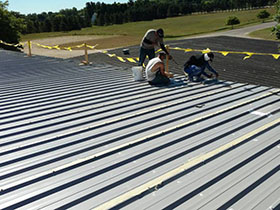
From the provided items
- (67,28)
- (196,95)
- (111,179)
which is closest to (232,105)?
(196,95)

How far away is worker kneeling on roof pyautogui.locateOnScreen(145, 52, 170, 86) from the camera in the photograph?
803 cm

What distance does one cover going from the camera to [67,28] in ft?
281

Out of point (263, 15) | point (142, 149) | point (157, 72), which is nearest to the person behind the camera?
point (142, 149)

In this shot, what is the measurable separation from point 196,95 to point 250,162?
354cm

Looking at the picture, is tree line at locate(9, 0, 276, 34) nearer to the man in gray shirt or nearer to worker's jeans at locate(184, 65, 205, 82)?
the man in gray shirt

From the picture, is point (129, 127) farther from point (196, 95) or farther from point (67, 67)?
point (67, 67)

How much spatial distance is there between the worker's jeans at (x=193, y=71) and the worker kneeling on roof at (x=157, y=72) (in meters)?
0.92

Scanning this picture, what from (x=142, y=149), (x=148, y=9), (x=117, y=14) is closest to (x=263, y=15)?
(x=148, y=9)

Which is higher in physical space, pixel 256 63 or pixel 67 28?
pixel 67 28

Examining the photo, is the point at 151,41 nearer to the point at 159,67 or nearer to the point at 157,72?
the point at 157,72

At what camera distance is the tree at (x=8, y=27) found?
3066 centimetres

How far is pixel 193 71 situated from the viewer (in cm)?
880

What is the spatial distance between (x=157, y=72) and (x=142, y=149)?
4.32m

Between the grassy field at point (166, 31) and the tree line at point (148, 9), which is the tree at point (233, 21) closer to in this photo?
the grassy field at point (166, 31)
